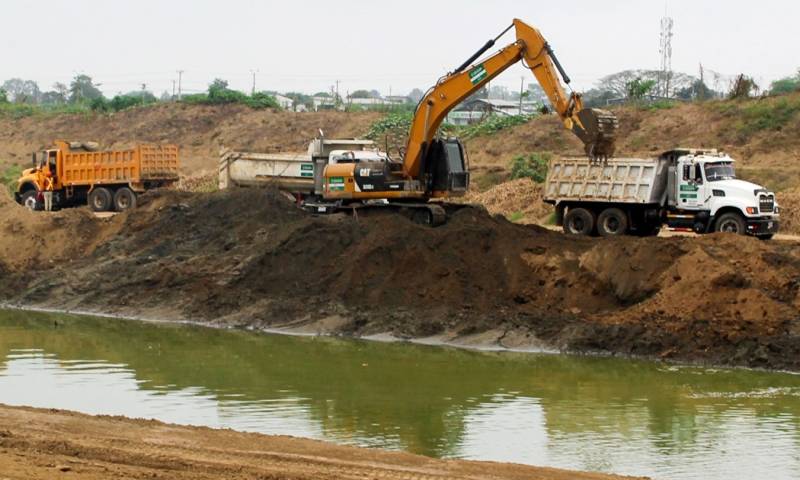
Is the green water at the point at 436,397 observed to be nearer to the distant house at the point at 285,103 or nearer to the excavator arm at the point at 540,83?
the excavator arm at the point at 540,83

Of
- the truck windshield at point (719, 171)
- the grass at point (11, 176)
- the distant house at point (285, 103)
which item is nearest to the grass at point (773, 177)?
the truck windshield at point (719, 171)

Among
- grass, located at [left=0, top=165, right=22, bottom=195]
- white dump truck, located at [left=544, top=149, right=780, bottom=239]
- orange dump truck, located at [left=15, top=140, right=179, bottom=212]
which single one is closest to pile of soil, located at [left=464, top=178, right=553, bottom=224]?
white dump truck, located at [left=544, top=149, right=780, bottom=239]

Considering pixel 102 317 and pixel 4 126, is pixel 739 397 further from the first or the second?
pixel 4 126

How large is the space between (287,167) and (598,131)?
14768 mm

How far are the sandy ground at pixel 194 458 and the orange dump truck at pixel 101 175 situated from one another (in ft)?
105

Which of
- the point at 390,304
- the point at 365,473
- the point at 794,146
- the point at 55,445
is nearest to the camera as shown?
the point at 365,473

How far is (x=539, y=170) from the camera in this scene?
156 ft

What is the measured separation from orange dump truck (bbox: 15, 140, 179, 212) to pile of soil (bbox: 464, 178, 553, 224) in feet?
35.5

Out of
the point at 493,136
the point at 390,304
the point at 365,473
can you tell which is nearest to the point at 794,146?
the point at 493,136

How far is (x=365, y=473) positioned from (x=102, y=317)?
17.3 m

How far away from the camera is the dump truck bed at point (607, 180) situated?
34188mm

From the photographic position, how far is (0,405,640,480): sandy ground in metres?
12.7

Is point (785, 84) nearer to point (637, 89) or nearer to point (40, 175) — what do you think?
point (637, 89)

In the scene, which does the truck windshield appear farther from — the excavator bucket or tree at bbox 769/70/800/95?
tree at bbox 769/70/800/95
